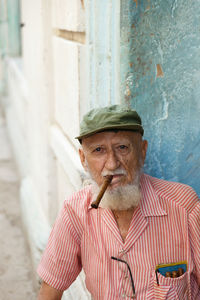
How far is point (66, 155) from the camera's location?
317cm

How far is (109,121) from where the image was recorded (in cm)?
184

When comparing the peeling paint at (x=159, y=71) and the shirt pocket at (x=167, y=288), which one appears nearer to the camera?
the shirt pocket at (x=167, y=288)

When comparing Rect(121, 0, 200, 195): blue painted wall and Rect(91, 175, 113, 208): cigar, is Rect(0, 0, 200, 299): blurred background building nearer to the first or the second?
Rect(121, 0, 200, 195): blue painted wall

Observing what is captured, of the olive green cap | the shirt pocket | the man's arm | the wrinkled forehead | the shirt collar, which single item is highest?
the olive green cap

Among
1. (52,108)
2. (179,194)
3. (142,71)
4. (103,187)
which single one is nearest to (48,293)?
(103,187)

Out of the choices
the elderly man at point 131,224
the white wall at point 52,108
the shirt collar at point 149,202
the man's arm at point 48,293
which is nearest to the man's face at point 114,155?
the elderly man at point 131,224

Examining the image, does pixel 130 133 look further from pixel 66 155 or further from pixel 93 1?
pixel 66 155

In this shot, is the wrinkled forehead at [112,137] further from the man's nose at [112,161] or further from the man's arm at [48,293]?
the man's arm at [48,293]

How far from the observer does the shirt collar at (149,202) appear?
196 cm

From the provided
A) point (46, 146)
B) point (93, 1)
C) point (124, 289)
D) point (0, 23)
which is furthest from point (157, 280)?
point (0, 23)

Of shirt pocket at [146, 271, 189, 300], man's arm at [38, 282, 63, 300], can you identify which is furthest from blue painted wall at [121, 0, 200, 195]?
man's arm at [38, 282, 63, 300]

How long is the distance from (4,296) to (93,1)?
2546 mm

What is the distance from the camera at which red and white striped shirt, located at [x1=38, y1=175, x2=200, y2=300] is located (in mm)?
1915

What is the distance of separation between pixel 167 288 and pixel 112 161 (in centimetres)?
57
